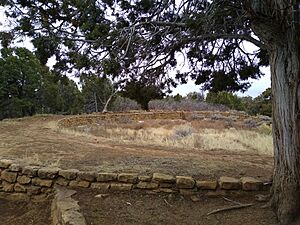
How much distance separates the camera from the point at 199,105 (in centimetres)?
2948

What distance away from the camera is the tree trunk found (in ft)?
13.0

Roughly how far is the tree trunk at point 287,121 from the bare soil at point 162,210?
290 millimetres

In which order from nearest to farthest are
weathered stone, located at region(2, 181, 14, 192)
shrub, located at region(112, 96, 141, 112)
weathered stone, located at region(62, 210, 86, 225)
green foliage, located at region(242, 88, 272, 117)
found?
weathered stone, located at region(62, 210, 86, 225), weathered stone, located at region(2, 181, 14, 192), green foliage, located at region(242, 88, 272, 117), shrub, located at region(112, 96, 141, 112)

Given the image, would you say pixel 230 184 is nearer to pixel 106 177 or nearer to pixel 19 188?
pixel 106 177

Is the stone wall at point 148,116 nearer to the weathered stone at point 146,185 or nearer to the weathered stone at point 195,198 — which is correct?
the weathered stone at point 146,185

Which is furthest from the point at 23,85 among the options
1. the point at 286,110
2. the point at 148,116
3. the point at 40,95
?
the point at 286,110

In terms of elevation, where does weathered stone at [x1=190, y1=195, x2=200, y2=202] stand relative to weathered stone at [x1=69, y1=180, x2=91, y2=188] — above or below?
below

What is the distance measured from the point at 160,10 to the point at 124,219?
3173mm

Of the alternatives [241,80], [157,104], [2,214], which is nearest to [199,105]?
[157,104]

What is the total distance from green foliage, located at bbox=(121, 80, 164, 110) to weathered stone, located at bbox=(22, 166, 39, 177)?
2.03 m

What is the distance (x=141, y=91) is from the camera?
5.66 metres

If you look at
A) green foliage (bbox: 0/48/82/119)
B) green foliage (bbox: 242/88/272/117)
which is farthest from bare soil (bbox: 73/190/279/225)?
green foliage (bbox: 242/88/272/117)

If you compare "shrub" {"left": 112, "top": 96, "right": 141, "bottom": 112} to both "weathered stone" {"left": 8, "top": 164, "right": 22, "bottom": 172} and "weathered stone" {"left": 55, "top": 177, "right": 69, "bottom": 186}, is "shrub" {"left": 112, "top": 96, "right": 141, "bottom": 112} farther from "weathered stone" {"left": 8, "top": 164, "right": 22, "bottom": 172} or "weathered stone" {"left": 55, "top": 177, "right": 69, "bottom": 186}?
"weathered stone" {"left": 55, "top": 177, "right": 69, "bottom": 186}

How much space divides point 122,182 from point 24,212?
164 centimetres
